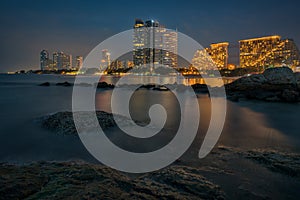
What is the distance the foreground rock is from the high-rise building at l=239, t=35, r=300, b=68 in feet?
334

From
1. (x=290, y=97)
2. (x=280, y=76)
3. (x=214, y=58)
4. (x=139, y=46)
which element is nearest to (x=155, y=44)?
→ (x=139, y=46)

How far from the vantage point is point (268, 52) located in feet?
357

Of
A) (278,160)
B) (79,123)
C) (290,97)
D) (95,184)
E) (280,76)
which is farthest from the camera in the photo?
(280,76)

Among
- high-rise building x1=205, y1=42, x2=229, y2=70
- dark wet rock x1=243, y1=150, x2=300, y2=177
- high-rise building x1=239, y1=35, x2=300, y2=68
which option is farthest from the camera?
high-rise building x1=205, y1=42, x2=229, y2=70

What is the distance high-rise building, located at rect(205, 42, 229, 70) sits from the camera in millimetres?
137500

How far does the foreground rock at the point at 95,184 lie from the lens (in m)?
2.41

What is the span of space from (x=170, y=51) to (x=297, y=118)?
101 m

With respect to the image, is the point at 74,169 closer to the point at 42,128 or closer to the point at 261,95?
the point at 42,128

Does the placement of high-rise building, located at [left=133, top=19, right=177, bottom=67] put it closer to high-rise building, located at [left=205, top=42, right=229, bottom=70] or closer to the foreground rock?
high-rise building, located at [left=205, top=42, right=229, bottom=70]

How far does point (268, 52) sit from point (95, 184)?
129 m

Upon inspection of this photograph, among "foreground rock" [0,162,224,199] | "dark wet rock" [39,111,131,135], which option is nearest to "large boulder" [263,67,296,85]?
"dark wet rock" [39,111,131,135]

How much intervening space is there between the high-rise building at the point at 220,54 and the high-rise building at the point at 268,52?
1219 centimetres

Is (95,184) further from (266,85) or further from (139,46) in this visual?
(139,46)

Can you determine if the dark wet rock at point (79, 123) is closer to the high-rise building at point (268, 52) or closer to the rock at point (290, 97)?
the rock at point (290, 97)
